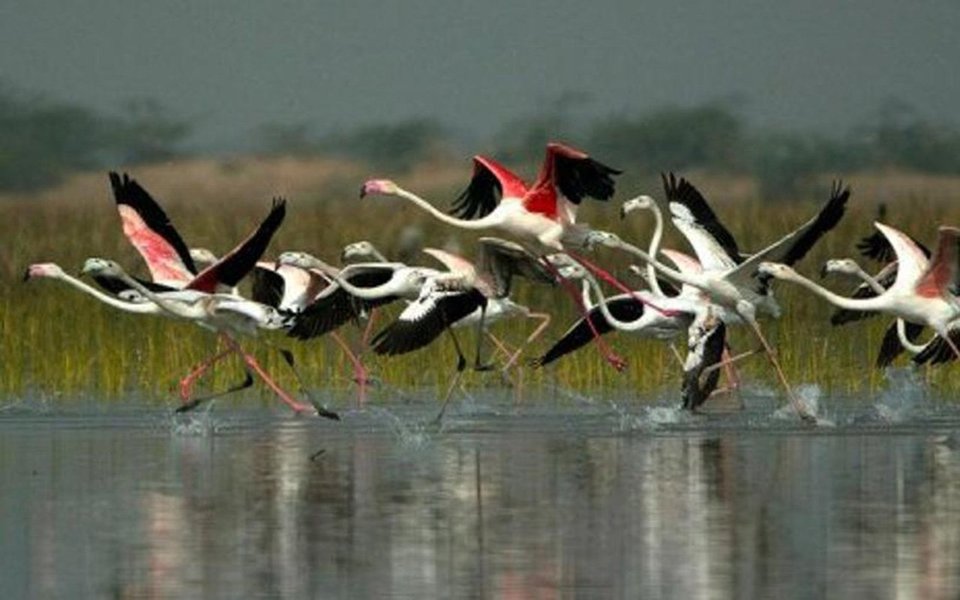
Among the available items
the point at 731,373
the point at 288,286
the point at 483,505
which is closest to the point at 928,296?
the point at 731,373

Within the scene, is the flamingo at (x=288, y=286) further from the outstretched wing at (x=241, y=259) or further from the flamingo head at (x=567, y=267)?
the outstretched wing at (x=241, y=259)

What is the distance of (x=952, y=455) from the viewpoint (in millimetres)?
14828

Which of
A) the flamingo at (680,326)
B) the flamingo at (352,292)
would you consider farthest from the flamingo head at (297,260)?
the flamingo at (680,326)

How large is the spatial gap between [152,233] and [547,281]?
2.70 metres

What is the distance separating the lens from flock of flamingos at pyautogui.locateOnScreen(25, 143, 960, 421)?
17.7 meters

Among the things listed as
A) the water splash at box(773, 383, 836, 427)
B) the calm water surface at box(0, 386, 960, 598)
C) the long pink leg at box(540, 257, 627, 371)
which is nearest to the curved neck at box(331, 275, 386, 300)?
the long pink leg at box(540, 257, 627, 371)

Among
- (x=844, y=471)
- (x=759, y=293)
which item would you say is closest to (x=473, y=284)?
(x=759, y=293)

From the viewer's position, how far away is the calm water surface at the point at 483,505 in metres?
10.0

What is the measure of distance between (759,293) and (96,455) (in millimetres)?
4904

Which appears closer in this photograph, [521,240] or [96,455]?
[96,455]

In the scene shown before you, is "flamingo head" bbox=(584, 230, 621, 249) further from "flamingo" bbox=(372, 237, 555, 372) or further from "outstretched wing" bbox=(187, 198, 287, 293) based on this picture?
"outstretched wing" bbox=(187, 198, 287, 293)

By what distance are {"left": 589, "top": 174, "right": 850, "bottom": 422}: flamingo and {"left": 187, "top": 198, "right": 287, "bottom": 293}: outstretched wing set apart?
7.40ft

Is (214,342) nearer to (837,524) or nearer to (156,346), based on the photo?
(156,346)

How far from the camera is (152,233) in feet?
61.5
